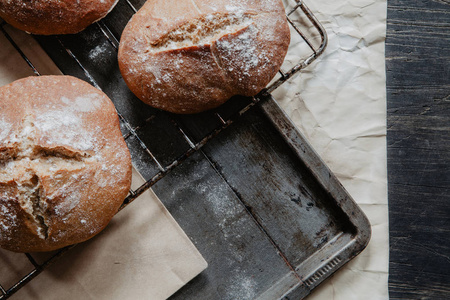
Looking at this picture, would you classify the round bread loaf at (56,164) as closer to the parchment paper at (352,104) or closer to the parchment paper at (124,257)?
the parchment paper at (124,257)

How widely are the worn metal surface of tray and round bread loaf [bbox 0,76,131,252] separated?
248mm

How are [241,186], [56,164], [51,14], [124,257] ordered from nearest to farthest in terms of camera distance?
1. [56,164]
2. [51,14]
3. [124,257]
4. [241,186]

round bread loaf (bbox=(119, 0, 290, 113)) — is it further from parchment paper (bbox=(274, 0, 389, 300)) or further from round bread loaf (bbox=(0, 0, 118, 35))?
parchment paper (bbox=(274, 0, 389, 300))

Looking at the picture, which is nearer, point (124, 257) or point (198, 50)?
point (198, 50)

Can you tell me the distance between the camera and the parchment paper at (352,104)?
6.26ft

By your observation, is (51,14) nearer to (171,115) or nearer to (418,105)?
(171,115)

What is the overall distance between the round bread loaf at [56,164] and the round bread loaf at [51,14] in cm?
24

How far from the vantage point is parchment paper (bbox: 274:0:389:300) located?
6.26 feet

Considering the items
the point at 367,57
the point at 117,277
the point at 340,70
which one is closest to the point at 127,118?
the point at 117,277

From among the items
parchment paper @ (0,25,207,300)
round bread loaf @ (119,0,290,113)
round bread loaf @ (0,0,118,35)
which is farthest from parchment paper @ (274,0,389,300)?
round bread loaf @ (0,0,118,35)

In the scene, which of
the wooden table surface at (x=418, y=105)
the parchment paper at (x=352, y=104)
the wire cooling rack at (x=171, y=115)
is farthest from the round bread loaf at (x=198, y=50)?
the wooden table surface at (x=418, y=105)

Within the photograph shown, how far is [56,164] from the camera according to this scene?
1478mm

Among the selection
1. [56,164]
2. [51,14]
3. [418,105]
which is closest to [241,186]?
[56,164]

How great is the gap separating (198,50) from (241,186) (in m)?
0.64
